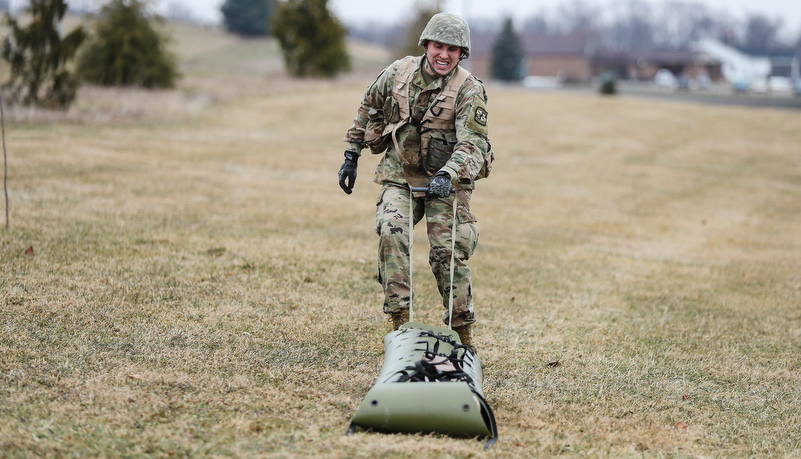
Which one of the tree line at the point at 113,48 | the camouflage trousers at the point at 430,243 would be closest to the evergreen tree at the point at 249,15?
the tree line at the point at 113,48

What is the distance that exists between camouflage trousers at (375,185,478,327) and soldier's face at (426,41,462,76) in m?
0.85

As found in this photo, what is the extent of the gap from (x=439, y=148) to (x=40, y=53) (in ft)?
45.9

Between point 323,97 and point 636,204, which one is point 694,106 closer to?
point 323,97

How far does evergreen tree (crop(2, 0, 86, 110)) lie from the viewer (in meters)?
15.8

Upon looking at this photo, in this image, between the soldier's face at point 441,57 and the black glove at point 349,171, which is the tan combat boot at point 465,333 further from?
the soldier's face at point 441,57

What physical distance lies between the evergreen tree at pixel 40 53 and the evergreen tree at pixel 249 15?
60768mm

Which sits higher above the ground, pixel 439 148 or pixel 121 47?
pixel 121 47

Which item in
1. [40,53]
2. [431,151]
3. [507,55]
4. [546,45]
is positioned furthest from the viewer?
[546,45]

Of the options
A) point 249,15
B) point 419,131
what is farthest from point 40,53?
point 249,15

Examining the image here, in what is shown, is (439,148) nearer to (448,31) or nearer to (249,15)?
(448,31)

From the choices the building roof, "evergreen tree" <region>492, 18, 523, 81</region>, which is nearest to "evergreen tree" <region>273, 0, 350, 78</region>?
"evergreen tree" <region>492, 18, 523, 81</region>

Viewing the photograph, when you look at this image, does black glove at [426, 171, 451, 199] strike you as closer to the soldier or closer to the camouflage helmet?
the soldier

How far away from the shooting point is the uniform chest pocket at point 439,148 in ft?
17.2

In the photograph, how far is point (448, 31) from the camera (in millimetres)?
4980
